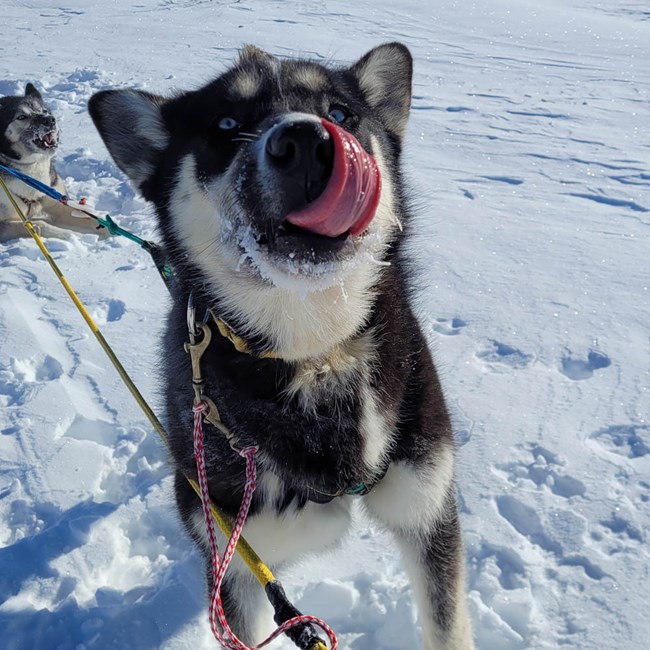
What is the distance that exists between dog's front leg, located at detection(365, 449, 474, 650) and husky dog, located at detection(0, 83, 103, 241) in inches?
167

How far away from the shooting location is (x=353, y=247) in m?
1.52

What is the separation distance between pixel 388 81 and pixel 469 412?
1.46 m

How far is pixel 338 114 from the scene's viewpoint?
6.24 feet

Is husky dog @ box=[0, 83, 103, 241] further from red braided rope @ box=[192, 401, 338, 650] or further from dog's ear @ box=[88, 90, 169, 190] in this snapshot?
red braided rope @ box=[192, 401, 338, 650]

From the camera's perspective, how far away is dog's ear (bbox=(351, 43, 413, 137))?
2.30 meters

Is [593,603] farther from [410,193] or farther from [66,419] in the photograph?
[66,419]

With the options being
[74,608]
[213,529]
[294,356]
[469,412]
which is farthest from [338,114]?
[74,608]

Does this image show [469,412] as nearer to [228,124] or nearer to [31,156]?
[228,124]

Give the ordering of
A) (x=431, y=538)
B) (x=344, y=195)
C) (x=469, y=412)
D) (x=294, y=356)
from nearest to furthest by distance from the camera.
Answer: (x=344, y=195) → (x=294, y=356) → (x=431, y=538) → (x=469, y=412)

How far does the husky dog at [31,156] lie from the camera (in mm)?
5551

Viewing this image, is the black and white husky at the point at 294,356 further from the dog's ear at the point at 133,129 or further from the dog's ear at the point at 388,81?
the dog's ear at the point at 388,81

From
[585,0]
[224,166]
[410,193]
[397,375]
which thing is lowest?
[585,0]

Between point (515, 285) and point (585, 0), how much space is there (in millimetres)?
12702

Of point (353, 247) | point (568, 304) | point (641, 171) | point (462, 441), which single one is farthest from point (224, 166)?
point (641, 171)
